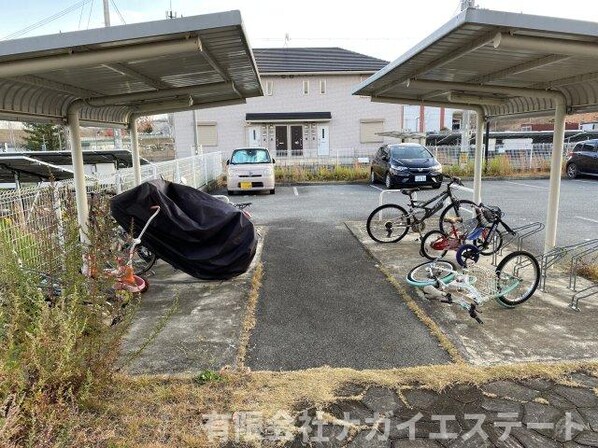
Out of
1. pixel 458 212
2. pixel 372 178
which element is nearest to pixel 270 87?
pixel 372 178

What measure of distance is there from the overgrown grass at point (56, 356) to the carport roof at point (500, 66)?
3.16 m

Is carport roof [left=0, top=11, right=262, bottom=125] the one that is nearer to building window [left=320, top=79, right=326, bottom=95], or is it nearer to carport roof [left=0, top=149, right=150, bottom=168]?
carport roof [left=0, top=149, right=150, bottom=168]

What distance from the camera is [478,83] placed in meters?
5.80

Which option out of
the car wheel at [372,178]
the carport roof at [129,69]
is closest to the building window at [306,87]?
the car wheel at [372,178]

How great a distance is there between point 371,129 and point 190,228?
24.1 metres

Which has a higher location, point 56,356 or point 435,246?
point 56,356

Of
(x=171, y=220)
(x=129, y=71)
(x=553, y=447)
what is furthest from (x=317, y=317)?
(x=129, y=71)

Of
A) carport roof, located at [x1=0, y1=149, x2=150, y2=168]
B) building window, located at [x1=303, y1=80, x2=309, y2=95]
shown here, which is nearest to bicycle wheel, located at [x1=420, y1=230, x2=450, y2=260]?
carport roof, located at [x1=0, y1=149, x2=150, y2=168]

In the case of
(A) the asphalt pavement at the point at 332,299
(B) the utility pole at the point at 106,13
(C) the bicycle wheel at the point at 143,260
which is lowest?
(A) the asphalt pavement at the point at 332,299

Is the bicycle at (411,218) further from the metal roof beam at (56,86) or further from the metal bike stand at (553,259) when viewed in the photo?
the metal roof beam at (56,86)

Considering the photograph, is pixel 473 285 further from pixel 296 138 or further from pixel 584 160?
pixel 296 138

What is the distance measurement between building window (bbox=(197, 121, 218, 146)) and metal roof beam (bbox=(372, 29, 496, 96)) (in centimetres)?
2203

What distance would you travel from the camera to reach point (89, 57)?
132 inches

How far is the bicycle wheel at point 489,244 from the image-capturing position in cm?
575
